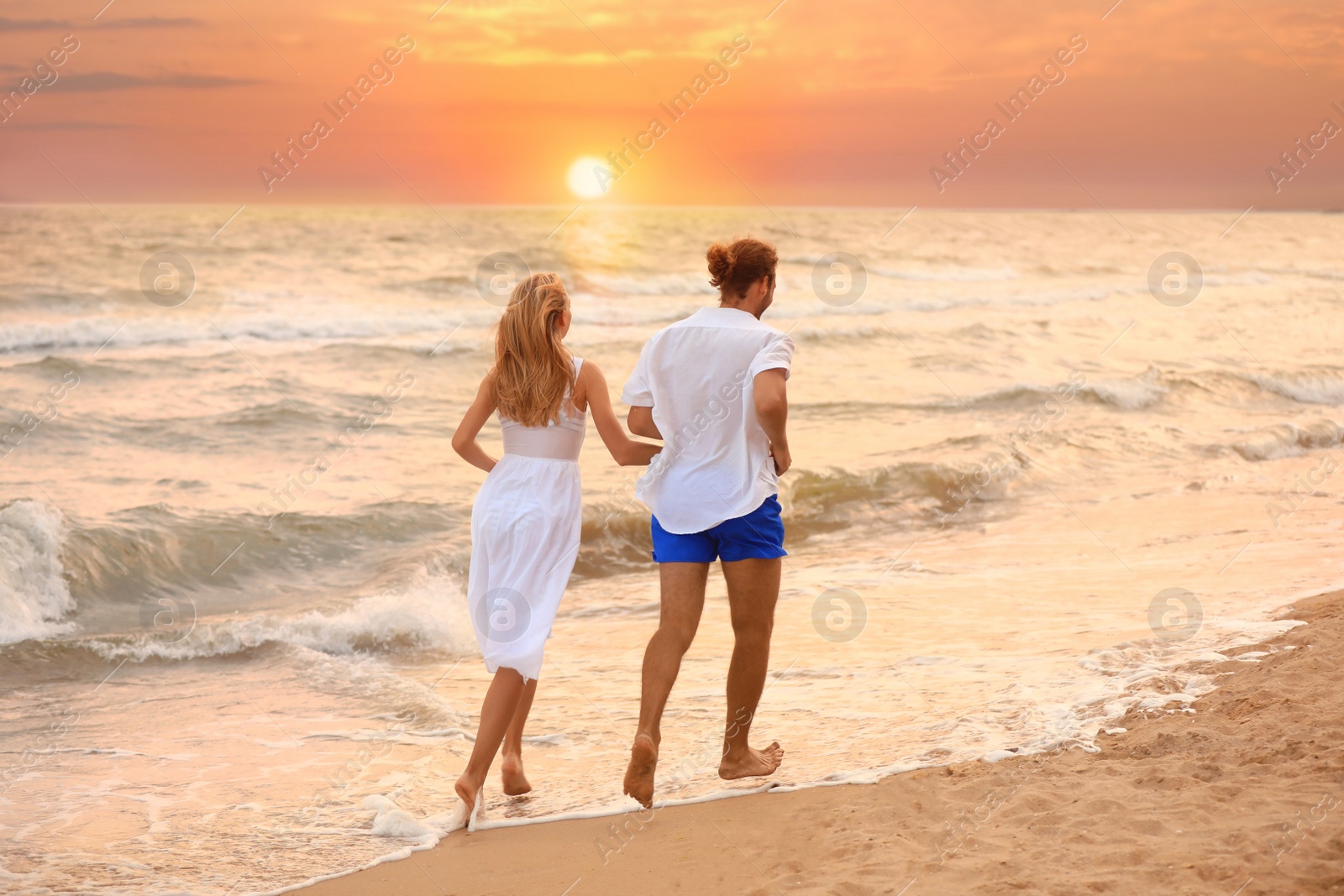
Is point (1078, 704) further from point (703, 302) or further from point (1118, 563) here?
point (703, 302)

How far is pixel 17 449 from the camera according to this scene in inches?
438

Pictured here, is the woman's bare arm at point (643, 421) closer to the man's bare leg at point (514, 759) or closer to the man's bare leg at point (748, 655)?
the man's bare leg at point (748, 655)

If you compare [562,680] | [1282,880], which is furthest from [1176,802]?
[562,680]

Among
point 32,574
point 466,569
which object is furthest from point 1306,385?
point 32,574

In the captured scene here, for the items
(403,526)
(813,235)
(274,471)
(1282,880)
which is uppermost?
(813,235)

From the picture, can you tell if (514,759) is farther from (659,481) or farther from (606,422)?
(606,422)

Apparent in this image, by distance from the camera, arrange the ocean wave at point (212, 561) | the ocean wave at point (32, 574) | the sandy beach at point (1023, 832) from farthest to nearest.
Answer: the ocean wave at point (212, 561), the ocean wave at point (32, 574), the sandy beach at point (1023, 832)

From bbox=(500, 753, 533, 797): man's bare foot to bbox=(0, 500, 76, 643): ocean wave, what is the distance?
14.0 feet

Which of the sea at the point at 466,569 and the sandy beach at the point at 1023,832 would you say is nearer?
the sandy beach at the point at 1023,832

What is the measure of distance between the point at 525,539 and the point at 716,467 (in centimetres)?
74

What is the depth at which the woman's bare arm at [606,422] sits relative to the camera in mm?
3752

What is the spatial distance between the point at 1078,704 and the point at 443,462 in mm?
8147

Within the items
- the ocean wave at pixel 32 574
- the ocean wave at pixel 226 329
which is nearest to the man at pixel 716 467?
the ocean wave at pixel 32 574

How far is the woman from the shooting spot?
379cm
